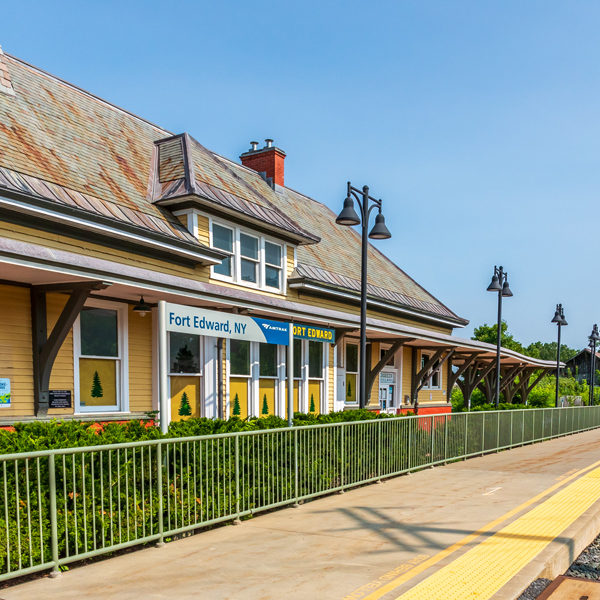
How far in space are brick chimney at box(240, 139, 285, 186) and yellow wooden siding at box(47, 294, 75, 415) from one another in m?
13.0

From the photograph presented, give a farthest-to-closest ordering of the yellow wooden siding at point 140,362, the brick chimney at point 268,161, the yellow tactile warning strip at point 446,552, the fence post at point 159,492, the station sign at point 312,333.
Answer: the brick chimney at point 268,161, the yellow wooden siding at point 140,362, the station sign at point 312,333, the fence post at point 159,492, the yellow tactile warning strip at point 446,552

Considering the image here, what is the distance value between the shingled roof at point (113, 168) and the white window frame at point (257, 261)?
0.36m

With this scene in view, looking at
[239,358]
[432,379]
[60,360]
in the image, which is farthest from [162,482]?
[432,379]

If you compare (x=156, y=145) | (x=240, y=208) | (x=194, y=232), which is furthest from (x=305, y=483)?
(x=156, y=145)

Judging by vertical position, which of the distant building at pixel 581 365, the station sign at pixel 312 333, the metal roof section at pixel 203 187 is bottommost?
the distant building at pixel 581 365

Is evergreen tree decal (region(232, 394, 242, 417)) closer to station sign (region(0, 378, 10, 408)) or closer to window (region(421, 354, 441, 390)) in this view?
station sign (region(0, 378, 10, 408))

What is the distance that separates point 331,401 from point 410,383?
22.1ft

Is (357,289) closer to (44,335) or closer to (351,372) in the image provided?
(351,372)

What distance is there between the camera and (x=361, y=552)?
6398 mm

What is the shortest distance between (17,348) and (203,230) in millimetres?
5908

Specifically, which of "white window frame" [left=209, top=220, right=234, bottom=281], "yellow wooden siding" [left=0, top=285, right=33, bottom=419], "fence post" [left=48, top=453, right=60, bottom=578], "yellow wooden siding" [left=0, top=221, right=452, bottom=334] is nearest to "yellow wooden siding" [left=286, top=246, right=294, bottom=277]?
"yellow wooden siding" [left=0, top=221, right=452, bottom=334]

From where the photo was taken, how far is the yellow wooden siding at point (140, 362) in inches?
493

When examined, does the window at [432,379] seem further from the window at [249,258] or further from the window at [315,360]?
the window at [249,258]

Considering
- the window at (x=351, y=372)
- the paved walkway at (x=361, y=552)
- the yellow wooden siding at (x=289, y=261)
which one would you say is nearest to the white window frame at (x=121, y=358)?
the paved walkway at (x=361, y=552)
